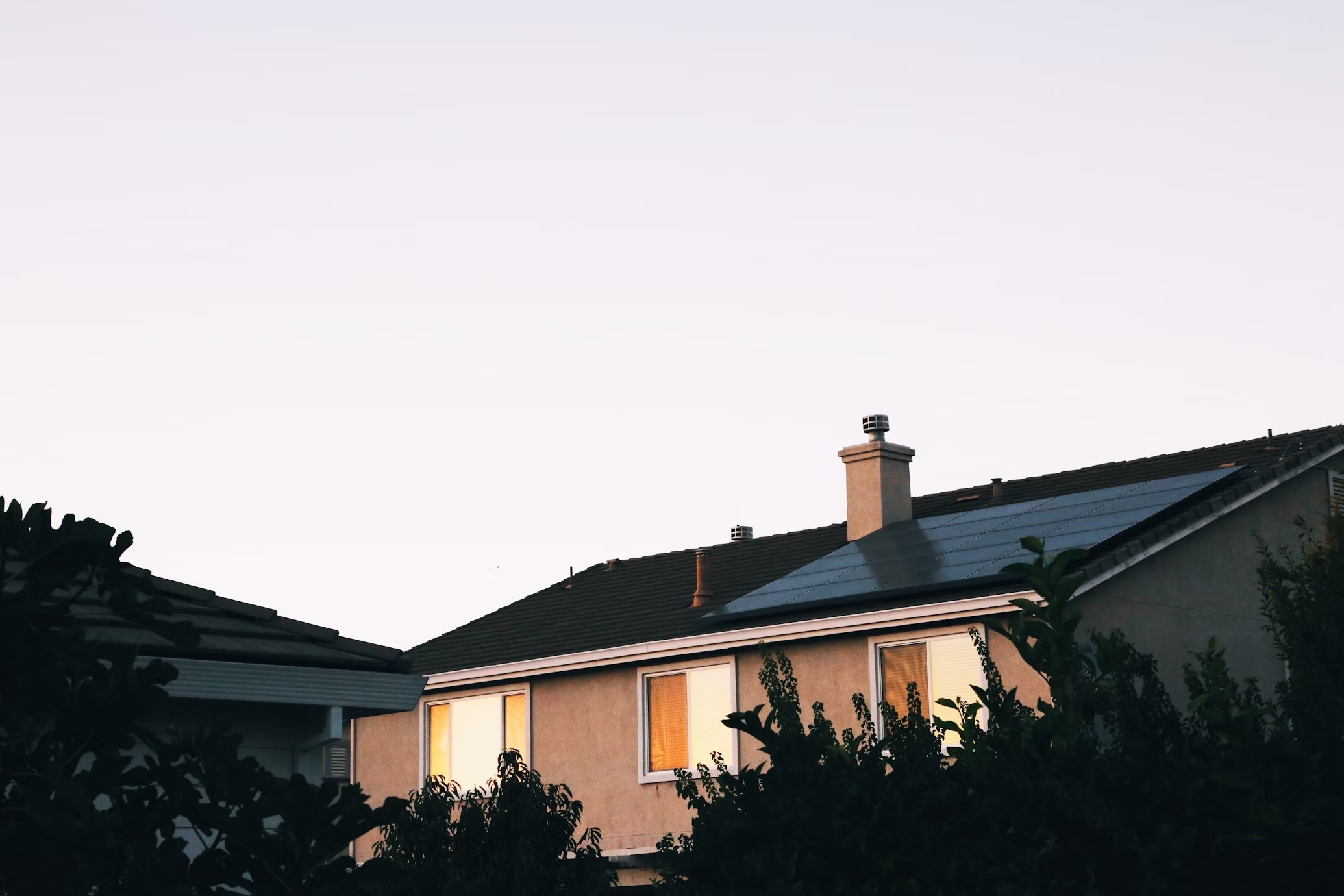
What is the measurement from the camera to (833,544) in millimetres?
31297

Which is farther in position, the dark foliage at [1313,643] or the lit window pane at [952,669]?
the lit window pane at [952,669]

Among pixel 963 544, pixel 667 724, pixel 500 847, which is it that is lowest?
pixel 500 847

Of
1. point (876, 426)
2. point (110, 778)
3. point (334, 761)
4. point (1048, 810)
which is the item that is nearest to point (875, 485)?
point (876, 426)

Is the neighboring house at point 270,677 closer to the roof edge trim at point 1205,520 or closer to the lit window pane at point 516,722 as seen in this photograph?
the roof edge trim at point 1205,520

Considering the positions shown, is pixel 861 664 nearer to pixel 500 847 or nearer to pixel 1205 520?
→ pixel 1205 520

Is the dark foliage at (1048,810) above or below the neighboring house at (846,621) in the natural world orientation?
below

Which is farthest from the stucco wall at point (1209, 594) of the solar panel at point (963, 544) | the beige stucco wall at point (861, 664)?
the solar panel at point (963, 544)

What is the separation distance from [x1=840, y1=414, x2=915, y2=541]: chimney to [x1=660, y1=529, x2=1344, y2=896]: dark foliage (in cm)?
2052

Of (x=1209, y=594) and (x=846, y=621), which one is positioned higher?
(x=1209, y=594)

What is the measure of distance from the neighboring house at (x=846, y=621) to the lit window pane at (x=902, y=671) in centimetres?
3

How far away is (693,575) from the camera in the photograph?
108 feet

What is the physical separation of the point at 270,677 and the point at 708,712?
49.5 feet

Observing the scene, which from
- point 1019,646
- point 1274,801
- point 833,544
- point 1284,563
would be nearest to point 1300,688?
point 1019,646

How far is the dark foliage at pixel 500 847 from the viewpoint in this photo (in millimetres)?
14938
